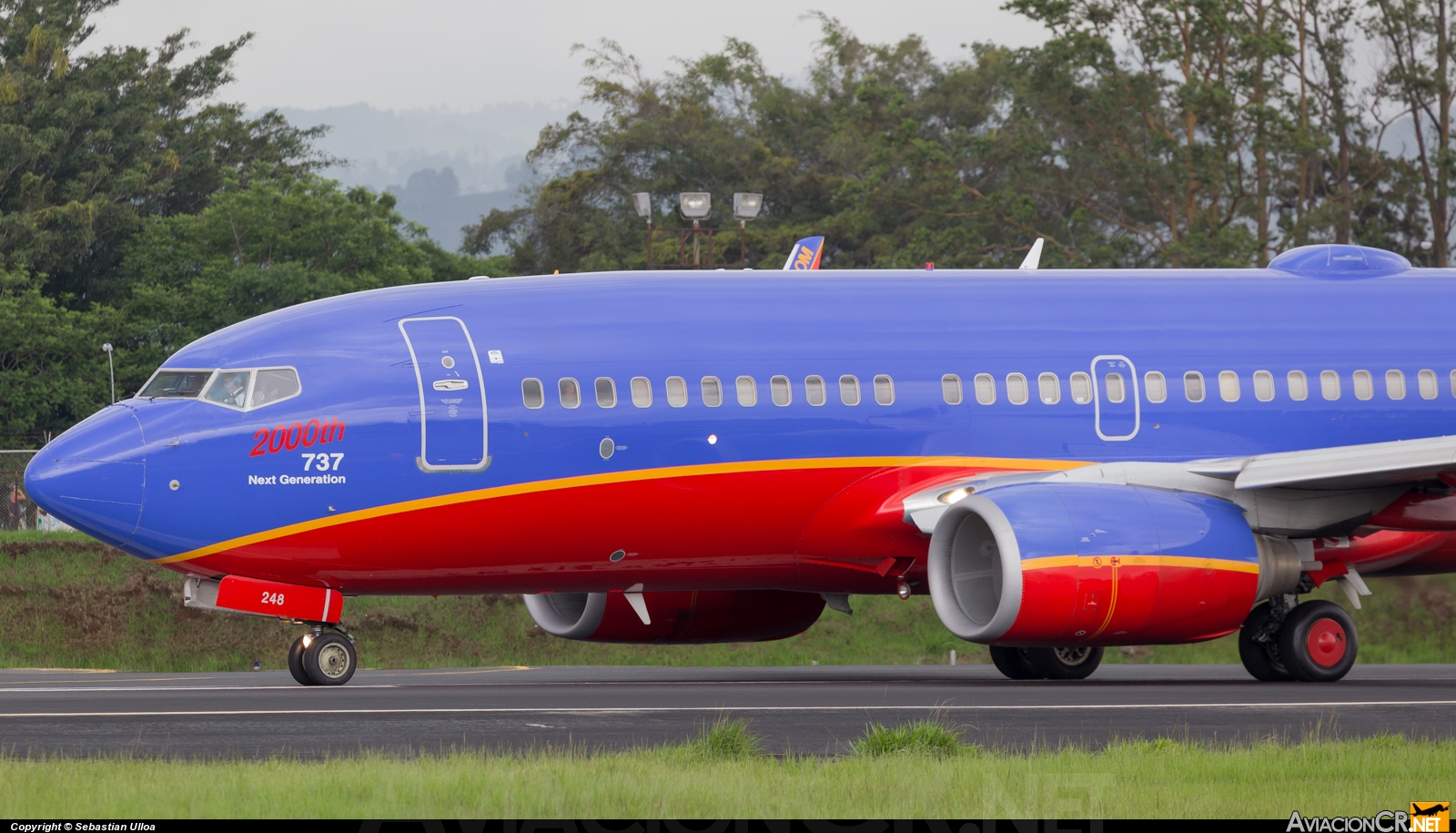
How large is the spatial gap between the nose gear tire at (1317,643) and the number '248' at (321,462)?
9.94m

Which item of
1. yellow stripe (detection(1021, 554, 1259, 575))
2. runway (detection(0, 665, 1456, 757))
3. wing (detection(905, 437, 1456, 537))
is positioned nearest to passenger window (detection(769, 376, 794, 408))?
wing (detection(905, 437, 1456, 537))

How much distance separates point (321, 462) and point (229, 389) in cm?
118

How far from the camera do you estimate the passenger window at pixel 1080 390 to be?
19.4 metres

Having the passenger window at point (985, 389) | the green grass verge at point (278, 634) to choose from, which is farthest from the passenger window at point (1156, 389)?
the green grass verge at point (278, 634)

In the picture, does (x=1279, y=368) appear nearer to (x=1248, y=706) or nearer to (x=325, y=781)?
(x=1248, y=706)

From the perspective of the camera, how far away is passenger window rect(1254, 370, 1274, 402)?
1992cm

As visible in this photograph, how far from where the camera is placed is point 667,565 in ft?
60.3

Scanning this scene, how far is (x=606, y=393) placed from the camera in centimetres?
1786

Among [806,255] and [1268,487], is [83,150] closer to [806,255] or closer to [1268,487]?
[806,255]

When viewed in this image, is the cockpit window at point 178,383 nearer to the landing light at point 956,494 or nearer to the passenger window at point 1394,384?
the landing light at point 956,494

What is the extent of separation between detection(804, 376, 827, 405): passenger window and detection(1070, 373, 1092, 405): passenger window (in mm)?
2820

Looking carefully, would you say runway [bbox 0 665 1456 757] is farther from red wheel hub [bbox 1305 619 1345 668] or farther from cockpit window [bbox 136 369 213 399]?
cockpit window [bbox 136 369 213 399]

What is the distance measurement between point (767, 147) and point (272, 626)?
47.8m

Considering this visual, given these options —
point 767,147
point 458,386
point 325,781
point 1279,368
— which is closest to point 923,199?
point 767,147
